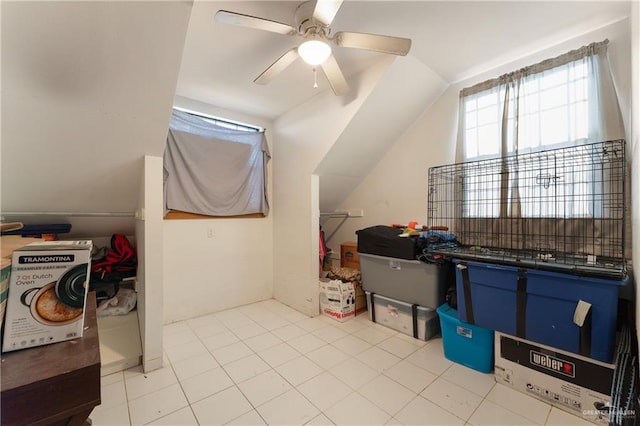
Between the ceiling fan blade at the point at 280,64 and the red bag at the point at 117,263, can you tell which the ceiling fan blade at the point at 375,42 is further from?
the red bag at the point at 117,263

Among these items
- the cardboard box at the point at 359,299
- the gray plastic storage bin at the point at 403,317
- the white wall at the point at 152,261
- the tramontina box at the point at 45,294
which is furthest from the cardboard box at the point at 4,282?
the cardboard box at the point at 359,299

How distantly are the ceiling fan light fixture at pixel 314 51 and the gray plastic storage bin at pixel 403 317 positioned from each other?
214cm

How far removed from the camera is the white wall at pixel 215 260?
9.39ft

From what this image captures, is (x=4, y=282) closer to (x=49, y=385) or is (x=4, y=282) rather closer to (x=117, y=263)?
(x=49, y=385)

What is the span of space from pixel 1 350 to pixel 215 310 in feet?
8.80

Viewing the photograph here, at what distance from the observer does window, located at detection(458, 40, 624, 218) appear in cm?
184

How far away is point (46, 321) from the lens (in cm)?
68

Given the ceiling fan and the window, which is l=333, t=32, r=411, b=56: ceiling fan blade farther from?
the window

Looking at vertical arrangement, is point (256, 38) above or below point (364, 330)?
above

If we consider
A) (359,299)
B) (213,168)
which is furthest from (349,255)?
(213,168)

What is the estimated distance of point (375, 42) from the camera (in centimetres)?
160

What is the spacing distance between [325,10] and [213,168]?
210cm

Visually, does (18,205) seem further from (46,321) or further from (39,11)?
(46,321)

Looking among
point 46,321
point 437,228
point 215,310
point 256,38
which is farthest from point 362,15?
point 215,310
